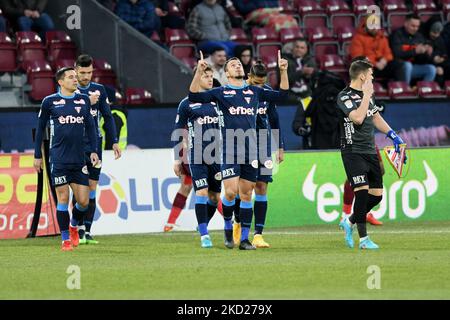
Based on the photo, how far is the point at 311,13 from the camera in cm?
2616

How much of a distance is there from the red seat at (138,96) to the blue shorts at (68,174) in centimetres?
625

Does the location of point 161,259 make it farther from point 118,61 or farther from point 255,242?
point 118,61

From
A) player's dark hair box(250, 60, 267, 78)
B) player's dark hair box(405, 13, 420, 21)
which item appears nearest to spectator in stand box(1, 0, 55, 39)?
player's dark hair box(405, 13, 420, 21)

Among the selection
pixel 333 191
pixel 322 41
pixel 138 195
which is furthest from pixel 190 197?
pixel 322 41

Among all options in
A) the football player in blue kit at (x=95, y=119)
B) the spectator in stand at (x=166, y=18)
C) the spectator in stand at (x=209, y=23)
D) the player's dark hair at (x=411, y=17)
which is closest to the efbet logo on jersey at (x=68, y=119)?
the football player in blue kit at (x=95, y=119)

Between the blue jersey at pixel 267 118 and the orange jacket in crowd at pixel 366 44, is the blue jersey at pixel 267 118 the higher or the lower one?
the lower one

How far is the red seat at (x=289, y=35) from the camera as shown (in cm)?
2481

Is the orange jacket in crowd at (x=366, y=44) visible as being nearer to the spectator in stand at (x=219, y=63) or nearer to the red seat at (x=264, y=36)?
the red seat at (x=264, y=36)

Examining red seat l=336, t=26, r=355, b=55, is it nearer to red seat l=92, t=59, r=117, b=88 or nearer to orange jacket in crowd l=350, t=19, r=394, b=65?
orange jacket in crowd l=350, t=19, r=394, b=65

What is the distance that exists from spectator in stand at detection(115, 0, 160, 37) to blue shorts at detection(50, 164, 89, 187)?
7.86 meters

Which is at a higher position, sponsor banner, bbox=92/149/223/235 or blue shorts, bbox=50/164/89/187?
blue shorts, bbox=50/164/89/187

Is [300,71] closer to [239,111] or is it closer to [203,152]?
[203,152]

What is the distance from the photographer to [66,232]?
15453 mm

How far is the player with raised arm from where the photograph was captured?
47.8 feet
